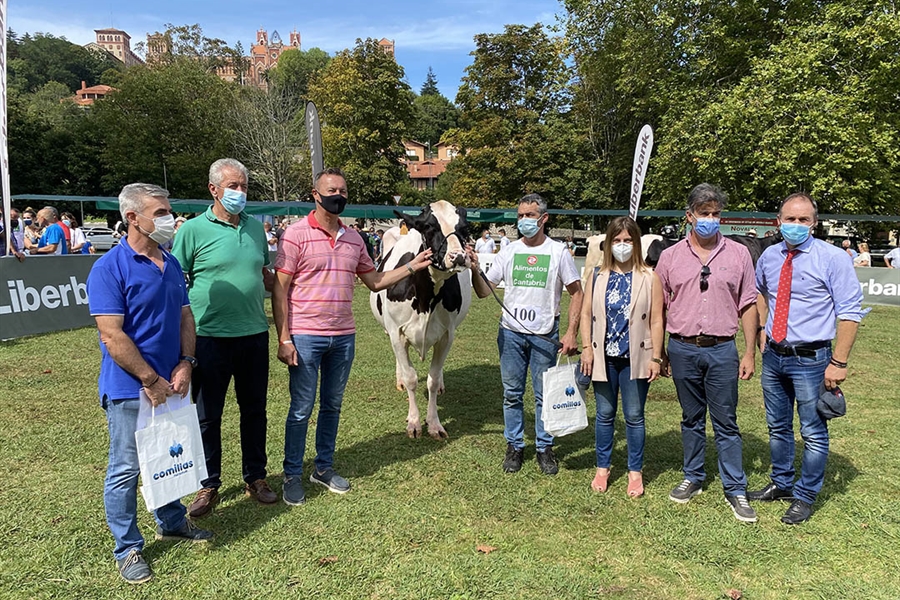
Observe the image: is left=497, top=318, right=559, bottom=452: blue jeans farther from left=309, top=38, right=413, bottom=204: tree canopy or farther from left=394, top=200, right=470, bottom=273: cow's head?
left=309, top=38, right=413, bottom=204: tree canopy

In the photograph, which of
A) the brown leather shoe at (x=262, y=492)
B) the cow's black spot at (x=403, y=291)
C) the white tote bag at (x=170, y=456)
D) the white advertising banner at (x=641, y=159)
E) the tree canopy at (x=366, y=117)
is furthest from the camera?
the tree canopy at (x=366, y=117)

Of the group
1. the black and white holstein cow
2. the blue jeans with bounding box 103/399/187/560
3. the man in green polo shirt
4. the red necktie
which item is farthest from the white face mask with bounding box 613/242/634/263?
the blue jeans with bounding box 103/399/187/560

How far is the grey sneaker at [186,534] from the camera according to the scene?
135 inches

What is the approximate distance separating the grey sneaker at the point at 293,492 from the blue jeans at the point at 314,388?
0.15 ft

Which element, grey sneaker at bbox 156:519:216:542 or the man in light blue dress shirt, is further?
the man in light blue dress shirt

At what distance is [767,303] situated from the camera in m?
4.09

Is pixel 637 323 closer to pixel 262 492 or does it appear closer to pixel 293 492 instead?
pixel 293 492

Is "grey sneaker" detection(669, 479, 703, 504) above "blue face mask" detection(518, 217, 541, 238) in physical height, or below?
below

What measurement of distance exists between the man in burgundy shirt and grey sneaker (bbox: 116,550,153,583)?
11.4 feet

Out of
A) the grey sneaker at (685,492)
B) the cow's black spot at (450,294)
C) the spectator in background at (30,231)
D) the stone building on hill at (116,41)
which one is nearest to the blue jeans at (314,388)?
the cow's black spot at (450,294)

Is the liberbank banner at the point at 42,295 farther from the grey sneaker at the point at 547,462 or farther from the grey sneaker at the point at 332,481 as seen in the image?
the grey sneaker at the point at 547,462

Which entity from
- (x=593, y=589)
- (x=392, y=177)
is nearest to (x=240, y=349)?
(x=593, y=589)

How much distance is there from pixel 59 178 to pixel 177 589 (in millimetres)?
50667

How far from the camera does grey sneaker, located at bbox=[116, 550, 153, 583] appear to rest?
3055mm
